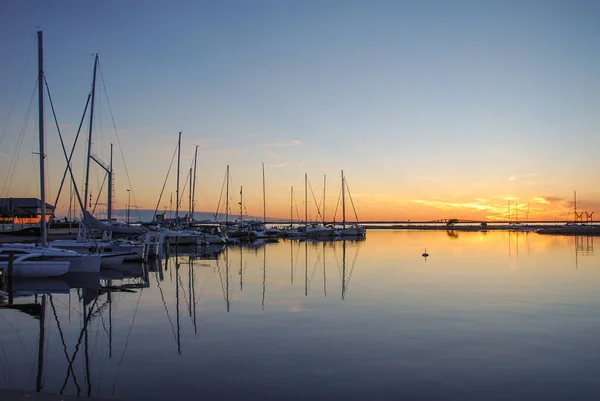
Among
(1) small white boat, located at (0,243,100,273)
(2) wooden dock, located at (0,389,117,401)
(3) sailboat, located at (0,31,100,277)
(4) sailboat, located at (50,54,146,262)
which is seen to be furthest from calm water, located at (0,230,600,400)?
(4) sailboat, located at (50,54,146,262)

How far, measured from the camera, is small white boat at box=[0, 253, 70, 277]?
27.6 meters

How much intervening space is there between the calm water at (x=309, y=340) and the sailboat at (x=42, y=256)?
126 centimetres

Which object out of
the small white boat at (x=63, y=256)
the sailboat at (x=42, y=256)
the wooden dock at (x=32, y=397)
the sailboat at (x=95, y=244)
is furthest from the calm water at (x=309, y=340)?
the sailboat at (x=95, y=244)

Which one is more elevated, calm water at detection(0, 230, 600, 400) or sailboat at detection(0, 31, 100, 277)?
sailboat at detection(0, 31, 100, 277)

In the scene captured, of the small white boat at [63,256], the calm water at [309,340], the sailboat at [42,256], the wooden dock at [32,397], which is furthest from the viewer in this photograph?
the small white boat at [63,256]

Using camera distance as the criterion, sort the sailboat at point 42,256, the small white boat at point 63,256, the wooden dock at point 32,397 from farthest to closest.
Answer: the small white boat at point 63,256 < the sailboat at point 42,256 < the wooden dock at point 32,397

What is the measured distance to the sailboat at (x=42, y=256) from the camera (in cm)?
2780

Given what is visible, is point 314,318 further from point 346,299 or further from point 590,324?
point 590,324

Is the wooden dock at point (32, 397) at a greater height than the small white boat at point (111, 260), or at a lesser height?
greater

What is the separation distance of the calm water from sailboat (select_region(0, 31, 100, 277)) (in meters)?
1.26

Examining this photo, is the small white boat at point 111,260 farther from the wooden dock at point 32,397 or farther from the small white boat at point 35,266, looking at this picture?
the wooden dock at point 32,397

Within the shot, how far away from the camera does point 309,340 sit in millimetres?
14891

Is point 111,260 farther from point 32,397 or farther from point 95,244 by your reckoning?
point 32,397

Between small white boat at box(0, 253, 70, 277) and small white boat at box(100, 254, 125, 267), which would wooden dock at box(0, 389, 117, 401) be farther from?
small white boat at box(100, 254, 125, 267)
